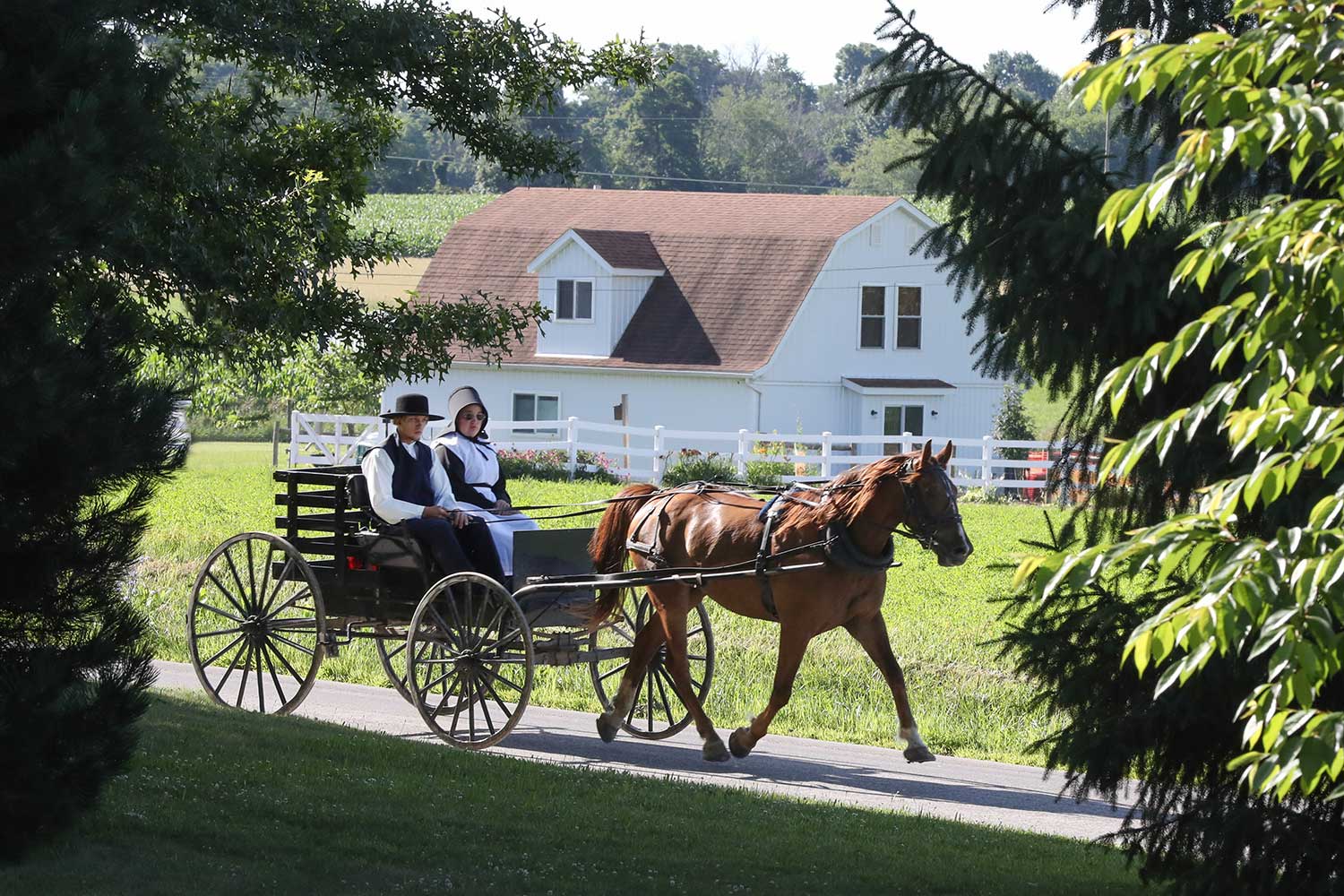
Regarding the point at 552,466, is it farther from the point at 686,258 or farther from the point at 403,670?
the point at 403,670

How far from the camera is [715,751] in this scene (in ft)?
38.5

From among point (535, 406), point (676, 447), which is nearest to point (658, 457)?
point (676, 447)

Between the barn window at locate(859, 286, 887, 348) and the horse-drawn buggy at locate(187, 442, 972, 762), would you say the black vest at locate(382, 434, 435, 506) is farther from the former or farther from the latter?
the barn window at locate(859, 286, 887, 348)

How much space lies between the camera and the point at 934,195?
732 cm

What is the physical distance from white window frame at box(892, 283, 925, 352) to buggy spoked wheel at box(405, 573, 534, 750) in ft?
88.2

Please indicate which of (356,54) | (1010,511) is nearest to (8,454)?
(356,54)

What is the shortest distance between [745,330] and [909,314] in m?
3.98

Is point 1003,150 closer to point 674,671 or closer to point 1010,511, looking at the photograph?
point 674,671

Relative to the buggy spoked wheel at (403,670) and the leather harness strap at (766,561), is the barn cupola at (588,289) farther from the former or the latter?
the leather harness strap at (766,561)

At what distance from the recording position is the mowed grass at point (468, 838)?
23.5 ft

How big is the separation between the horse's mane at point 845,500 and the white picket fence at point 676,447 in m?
15.7

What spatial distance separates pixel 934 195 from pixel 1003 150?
413 millimetres

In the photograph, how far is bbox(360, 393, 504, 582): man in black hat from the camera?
39.6 feet

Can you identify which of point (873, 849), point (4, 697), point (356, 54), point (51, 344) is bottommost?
point (873, 849)
